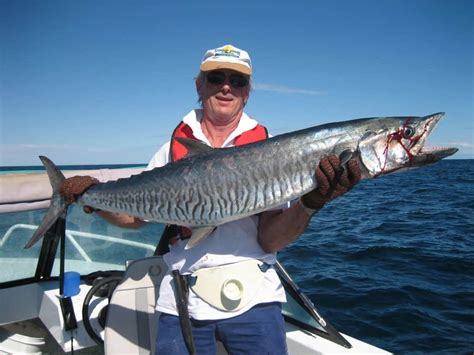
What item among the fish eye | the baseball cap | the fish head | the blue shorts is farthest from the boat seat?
the fish eye

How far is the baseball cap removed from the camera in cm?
280

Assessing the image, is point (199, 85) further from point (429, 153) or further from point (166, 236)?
point (429, 153)

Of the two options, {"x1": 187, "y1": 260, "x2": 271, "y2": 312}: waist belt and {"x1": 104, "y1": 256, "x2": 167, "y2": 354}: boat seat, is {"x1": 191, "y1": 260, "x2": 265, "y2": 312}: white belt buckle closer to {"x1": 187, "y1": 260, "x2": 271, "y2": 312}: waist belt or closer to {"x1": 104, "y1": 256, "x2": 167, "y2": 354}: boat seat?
{"x1": 187, "y1": 260, "x2": 271, "y2": 312}: waist belt

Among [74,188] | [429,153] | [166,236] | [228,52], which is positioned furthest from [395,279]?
[74,188]

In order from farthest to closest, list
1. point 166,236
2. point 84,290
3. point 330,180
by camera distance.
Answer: point 84,290 < point 166,236 < point 330,180

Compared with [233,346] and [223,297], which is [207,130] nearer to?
[223,297]

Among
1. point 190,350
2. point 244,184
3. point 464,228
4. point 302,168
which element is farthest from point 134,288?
point 464,228

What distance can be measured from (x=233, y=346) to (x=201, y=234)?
2.46 feet

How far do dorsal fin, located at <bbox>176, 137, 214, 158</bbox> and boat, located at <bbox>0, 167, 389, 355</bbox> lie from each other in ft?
3.46

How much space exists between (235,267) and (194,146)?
90 cm

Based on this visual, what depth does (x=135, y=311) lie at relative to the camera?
3188 mm

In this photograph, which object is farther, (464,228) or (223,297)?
(464,228)

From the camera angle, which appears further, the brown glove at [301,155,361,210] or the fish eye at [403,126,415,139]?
the fish eye at [403,126,415,139]

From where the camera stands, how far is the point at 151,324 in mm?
3191
